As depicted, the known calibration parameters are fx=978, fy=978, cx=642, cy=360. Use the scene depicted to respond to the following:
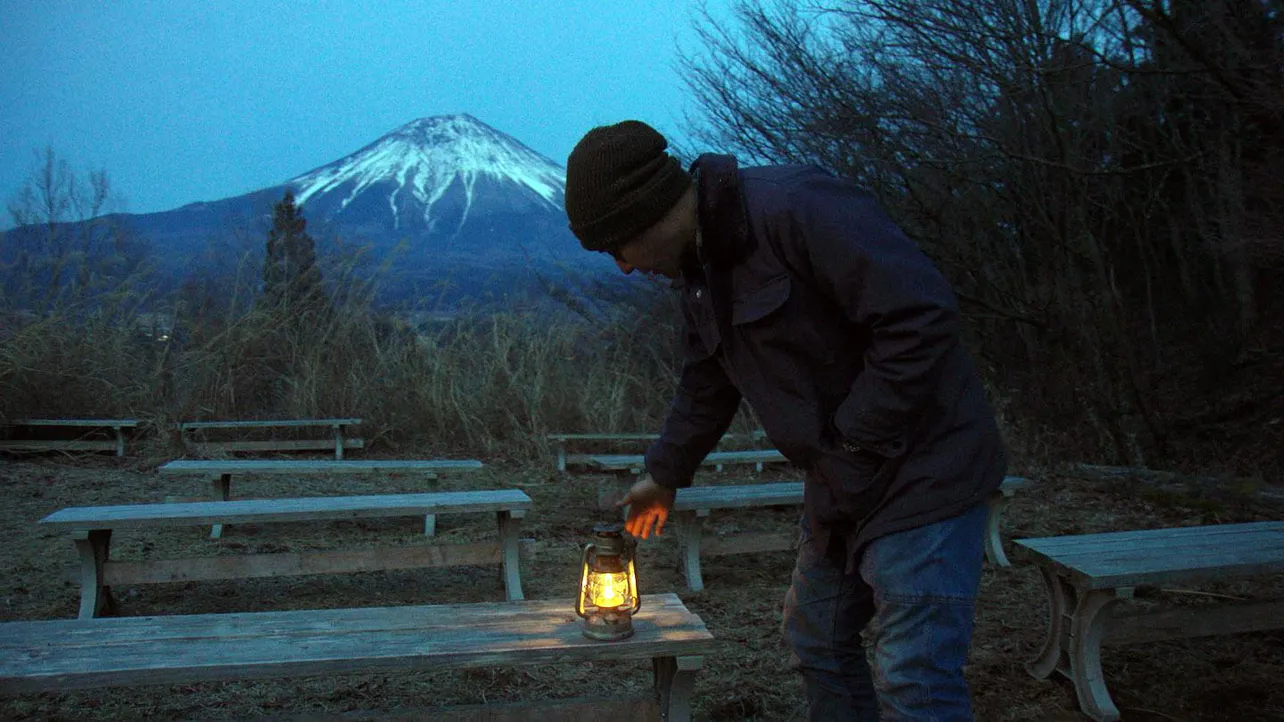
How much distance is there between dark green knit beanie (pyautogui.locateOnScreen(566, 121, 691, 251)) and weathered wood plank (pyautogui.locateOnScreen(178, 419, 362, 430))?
6410 millimetres

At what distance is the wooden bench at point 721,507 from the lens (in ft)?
14.5

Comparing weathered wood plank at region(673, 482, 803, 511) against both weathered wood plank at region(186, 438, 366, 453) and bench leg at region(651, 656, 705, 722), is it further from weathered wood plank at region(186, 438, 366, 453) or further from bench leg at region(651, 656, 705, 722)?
weathered wood plank at region(186, 438, 366, 453)

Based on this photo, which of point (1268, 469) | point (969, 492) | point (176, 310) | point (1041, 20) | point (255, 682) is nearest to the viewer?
point (969, 492)

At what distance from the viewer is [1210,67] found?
18.6ft

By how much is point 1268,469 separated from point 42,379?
9.93m

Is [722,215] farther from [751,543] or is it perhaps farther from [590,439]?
[590,439]

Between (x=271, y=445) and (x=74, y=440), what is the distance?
167 cm

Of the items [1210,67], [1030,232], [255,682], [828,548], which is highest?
[1210,67]

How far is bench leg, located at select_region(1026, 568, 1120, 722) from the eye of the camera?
3049mm

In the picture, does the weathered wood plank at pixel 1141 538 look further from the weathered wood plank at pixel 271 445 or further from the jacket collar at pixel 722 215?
the weathered wood plank at pixel 271 445

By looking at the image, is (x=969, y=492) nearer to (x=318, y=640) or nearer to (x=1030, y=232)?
(x=318, y=640)

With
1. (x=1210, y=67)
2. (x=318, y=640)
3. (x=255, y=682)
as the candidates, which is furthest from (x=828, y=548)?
(x=1210, y=67)

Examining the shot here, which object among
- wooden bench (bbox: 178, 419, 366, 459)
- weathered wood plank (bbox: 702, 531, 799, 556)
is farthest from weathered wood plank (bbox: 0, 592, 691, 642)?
wooden bench (bbox: 178, 419, 366, 459)

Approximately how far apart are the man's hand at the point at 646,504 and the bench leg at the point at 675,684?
1.05 feet
